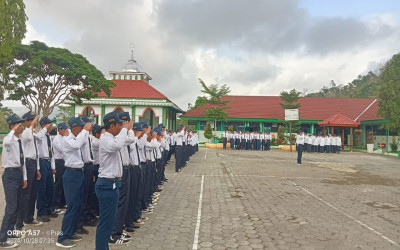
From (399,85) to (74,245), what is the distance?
26127mm

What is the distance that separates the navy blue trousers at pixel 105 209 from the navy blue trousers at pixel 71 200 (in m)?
0.96

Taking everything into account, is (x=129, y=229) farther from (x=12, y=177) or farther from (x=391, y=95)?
(x=391, y=95)

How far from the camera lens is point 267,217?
18.9 feet

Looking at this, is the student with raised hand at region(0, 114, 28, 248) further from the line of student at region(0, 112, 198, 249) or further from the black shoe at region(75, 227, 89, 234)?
the black shoe at region(75, 227, 89, 234)

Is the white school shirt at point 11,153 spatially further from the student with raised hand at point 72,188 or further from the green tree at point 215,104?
the green tree at point 215,104

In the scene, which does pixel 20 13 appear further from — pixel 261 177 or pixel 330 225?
pixel 330 225

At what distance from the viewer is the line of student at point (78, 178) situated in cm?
372

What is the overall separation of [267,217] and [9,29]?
1853cm

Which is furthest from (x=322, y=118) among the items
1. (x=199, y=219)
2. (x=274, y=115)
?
(x=199, y=219)

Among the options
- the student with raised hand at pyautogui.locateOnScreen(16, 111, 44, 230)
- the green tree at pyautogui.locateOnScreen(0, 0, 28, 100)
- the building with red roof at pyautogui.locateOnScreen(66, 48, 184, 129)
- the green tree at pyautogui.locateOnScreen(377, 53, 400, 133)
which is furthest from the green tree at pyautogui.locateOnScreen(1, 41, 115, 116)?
the green tree at pyautogui.locateOnScreen(377, 53, 400, 133)

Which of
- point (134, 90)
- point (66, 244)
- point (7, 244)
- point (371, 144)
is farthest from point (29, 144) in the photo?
point (134, 90)

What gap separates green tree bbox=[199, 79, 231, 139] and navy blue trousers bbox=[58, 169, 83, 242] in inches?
1023

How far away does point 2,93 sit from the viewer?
19172mm

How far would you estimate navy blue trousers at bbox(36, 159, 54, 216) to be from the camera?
5461mm
